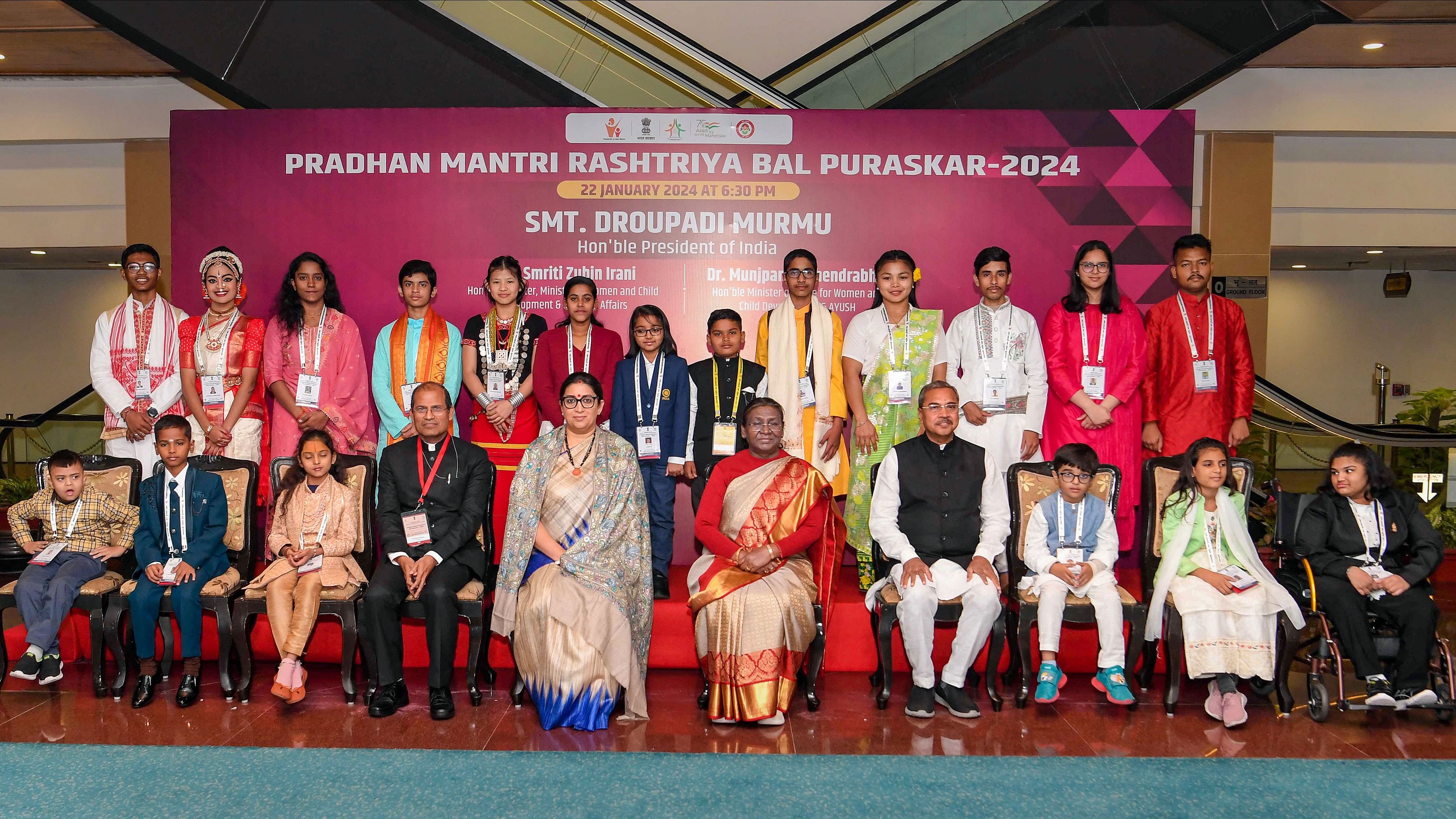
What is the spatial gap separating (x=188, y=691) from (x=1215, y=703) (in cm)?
401

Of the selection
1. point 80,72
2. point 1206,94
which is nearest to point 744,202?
point 1206,94

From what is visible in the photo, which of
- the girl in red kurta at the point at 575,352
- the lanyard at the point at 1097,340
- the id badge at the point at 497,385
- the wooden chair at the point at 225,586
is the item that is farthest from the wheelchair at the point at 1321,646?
the wooden chair at the point at 225,586

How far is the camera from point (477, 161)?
209 inches

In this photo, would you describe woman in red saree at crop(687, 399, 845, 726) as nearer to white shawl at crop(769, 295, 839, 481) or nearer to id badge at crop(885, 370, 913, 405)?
white shawl at crop(769, 295, 839, 481)

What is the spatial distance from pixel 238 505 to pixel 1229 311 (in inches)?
192

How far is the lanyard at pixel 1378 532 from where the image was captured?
12.1ft

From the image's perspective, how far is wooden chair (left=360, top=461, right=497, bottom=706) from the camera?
368 centimetres

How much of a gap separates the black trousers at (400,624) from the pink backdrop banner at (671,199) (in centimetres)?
210

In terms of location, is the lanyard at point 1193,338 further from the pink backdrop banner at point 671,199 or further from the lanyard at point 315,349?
the lanyard at point 315,349

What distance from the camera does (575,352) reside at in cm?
464

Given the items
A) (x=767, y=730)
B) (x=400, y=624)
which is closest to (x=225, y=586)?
(x=400, y=624)

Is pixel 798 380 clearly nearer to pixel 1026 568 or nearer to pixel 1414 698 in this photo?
pixel 1026 568

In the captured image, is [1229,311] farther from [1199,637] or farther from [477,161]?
[477,161]

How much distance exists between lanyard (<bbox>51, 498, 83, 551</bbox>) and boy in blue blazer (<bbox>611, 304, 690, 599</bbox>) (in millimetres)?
2354
